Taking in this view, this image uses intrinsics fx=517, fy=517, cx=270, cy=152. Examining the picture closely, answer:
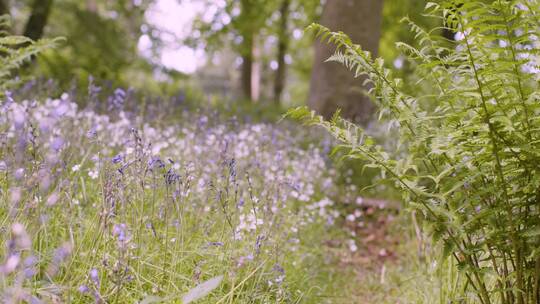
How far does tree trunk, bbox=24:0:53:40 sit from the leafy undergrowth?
439cm

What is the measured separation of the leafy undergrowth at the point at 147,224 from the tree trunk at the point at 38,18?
14.4ft

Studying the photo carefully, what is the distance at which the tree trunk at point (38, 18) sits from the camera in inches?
319

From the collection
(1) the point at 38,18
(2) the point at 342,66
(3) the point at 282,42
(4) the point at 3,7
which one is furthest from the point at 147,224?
(3) the point at 282,42

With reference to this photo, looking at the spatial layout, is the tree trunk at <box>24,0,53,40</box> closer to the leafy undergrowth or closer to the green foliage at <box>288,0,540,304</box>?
the leafy undergrowth

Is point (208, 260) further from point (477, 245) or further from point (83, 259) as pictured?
point (477, 245)

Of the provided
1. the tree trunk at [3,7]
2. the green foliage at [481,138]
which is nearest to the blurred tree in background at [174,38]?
the tree trunk at [3,7]

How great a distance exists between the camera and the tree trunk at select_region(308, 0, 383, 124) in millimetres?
7141

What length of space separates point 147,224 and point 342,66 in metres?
5.08

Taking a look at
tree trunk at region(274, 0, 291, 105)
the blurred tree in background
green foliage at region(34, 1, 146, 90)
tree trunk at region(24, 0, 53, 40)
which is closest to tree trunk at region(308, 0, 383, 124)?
the blurred tree in background

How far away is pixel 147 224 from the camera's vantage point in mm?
2695

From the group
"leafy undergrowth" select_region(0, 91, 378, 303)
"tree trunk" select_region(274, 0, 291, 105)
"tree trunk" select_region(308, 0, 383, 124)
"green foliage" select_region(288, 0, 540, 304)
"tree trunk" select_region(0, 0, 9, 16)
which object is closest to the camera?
"green foliage" select_region(288, 0, 540, 304)

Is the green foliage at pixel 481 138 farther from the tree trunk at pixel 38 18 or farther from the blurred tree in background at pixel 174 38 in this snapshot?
the tree trunk at pixel 38 18

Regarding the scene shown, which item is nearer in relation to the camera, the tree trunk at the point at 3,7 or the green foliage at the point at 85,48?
the tree trunk at the point at 3,7

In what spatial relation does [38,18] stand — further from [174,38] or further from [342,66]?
[342,66]
